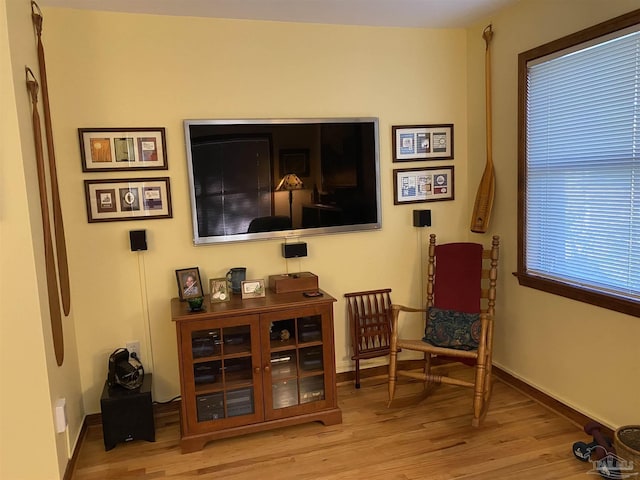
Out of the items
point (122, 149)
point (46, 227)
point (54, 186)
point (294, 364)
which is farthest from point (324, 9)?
point (294, 364)

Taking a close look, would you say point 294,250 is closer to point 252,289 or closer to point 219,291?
point 252,289

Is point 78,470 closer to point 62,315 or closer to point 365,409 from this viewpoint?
point 62,315

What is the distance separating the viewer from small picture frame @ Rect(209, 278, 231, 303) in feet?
9.43

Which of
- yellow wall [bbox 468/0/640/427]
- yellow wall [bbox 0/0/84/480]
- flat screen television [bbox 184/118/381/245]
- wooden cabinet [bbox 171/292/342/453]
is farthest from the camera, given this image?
flat screen television [bbox 184/118/381/245]

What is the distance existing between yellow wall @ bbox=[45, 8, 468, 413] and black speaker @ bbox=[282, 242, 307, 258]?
0.09m

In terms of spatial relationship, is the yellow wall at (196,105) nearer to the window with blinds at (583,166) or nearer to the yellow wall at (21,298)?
the yellow wall at (21,298)

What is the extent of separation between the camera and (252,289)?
293cm

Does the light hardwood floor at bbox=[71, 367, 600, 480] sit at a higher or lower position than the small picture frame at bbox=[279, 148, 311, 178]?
lower

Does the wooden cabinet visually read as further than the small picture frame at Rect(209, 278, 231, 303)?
No

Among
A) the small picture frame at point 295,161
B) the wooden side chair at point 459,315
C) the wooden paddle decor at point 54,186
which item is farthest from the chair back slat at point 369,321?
the wooden paddle decor at point 54,186

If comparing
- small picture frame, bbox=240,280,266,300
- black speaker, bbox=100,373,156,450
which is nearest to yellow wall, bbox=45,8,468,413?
small picture frame, bbox=240,280,266,300

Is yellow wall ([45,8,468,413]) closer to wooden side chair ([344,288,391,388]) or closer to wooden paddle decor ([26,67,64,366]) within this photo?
wooden side chair ([344,288,391,388])

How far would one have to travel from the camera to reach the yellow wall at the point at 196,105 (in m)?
2.83

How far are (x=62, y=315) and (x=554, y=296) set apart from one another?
2.79m
